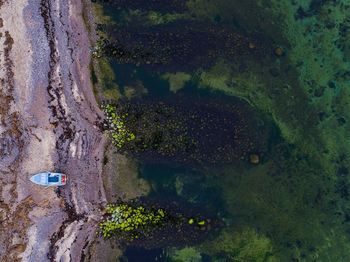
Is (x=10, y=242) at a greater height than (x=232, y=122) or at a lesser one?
lesser

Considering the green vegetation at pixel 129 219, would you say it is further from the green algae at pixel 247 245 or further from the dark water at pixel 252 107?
the green algae at pixel 247 245

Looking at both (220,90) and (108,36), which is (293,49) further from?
(108,36)

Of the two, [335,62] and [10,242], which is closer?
[10,242]

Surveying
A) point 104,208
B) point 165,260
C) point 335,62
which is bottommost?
point 165,260

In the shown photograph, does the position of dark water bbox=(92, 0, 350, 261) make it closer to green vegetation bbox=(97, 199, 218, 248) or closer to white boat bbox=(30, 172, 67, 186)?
green vegetation bbox=(97, 199, 218, 248)

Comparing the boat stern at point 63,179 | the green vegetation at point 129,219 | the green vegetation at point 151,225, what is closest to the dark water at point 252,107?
the green vegetation at point 151,225

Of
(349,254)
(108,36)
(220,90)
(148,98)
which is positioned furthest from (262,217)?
(108,36)
